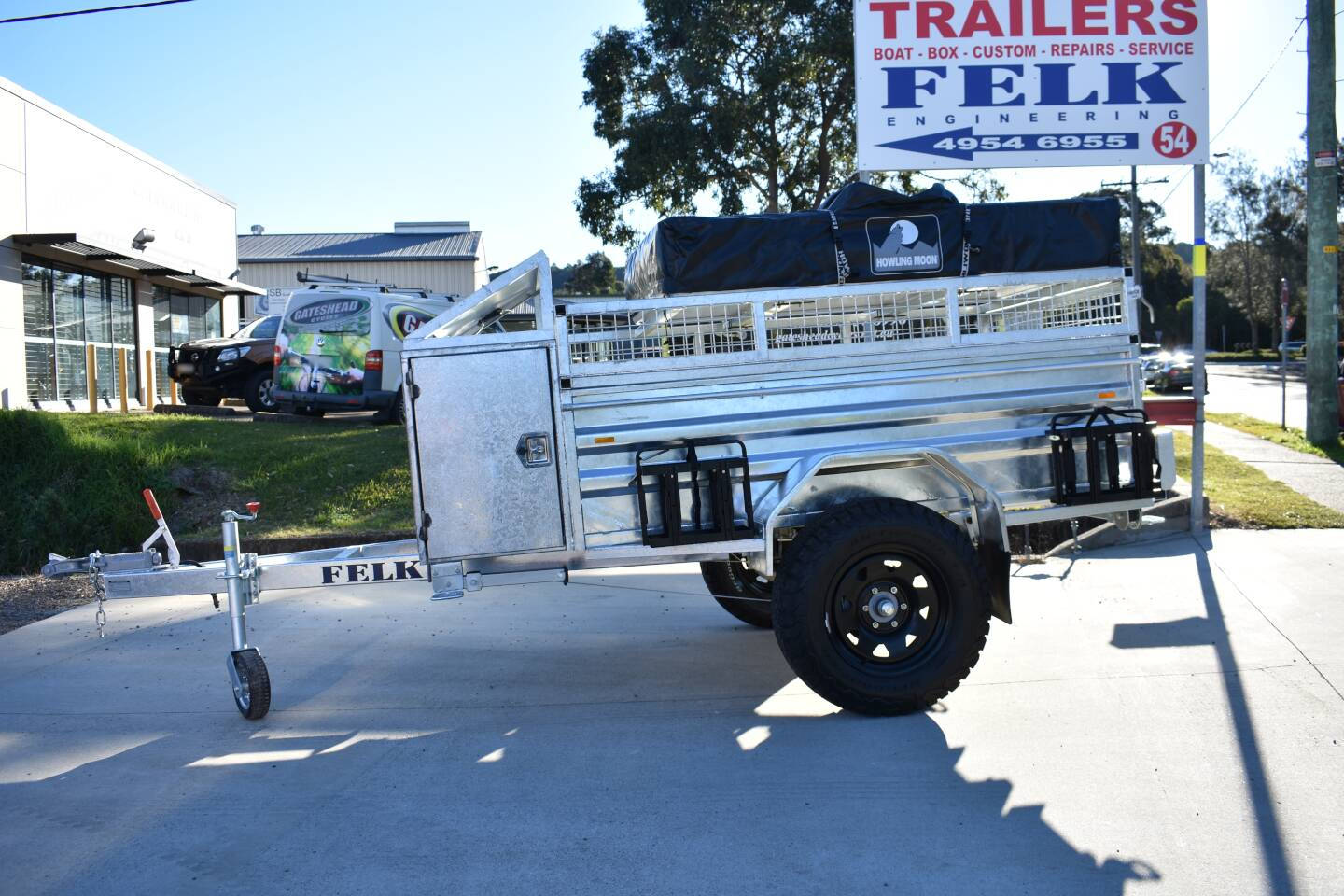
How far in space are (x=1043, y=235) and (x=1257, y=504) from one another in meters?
6.04

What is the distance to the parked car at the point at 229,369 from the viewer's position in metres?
18.7

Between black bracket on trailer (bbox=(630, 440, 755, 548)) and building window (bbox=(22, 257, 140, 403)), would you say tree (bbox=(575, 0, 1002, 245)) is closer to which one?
building window (bbox=(22, 257, 140, 403))

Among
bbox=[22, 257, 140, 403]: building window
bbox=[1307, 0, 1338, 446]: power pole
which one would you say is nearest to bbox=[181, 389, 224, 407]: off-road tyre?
bbox=[22, 257, 140, 403]: building window

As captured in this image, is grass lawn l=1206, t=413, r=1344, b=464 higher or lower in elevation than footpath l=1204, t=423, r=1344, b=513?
higher

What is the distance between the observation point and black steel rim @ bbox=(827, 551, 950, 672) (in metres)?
5.35

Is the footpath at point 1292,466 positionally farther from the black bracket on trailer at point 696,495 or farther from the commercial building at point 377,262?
the commercial building at point 377,262

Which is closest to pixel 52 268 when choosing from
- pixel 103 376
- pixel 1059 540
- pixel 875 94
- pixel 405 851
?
pixel 103 376

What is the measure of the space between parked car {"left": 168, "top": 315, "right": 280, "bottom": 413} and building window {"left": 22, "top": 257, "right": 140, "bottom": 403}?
6.76ft

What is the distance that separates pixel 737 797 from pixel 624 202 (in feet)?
59.4

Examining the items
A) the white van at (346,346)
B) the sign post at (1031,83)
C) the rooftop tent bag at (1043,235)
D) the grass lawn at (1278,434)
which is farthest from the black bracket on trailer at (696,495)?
the grass lawn at (1278,434)

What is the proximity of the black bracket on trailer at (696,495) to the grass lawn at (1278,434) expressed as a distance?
36.4 feet

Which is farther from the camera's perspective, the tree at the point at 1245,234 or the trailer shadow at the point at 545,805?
the tree at the point at 1245,234

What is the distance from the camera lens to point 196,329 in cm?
2662

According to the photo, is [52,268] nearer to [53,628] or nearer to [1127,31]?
[53,628]
